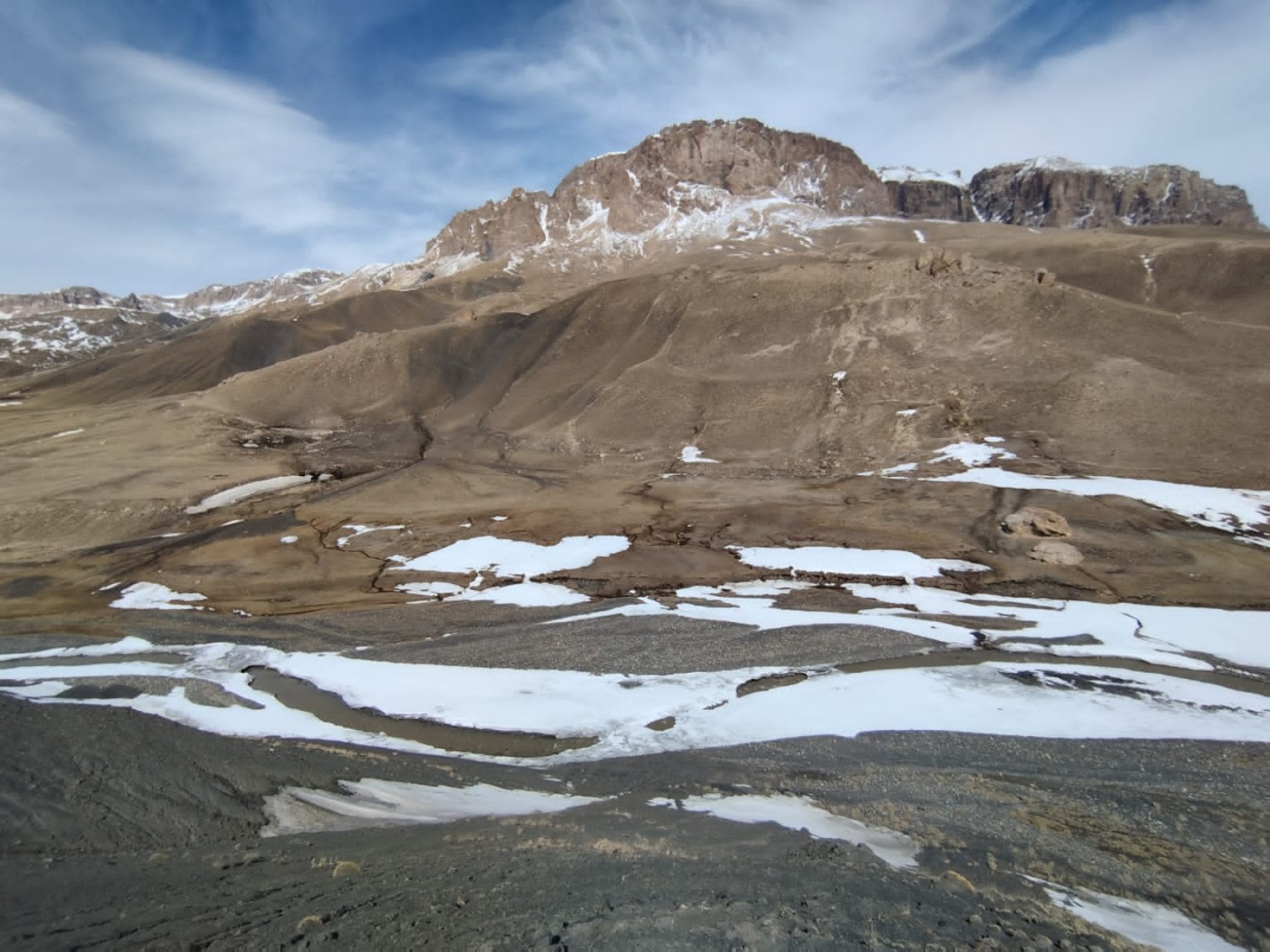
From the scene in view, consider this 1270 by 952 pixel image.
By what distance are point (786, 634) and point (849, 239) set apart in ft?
513

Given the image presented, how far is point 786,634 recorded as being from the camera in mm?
18297

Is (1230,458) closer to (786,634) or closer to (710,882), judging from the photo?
(786,634)

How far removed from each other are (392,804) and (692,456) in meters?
32.9

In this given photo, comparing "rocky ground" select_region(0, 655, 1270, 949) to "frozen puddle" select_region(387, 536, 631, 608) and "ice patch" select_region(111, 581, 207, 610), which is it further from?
"ice patch" select_region(111, 581, 207, 610)

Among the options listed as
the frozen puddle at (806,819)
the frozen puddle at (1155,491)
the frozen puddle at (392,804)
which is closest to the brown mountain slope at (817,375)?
the frozen puddle at (1155,491)

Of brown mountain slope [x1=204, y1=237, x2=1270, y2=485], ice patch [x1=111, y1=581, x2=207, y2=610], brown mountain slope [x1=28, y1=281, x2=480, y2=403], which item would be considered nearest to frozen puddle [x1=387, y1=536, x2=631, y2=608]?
ice patch [x1=111, y1=581, x2=207, y2=610]

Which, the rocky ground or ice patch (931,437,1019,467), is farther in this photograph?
ice patch (931,437,1019,467)

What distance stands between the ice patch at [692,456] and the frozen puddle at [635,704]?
82.8 ft

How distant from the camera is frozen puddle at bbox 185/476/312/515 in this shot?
3753cm

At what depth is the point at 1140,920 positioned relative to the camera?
7.36m

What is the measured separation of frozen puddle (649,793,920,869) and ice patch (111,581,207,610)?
19.9 m

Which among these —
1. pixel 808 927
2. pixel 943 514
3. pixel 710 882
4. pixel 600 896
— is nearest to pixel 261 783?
pixel 600 896

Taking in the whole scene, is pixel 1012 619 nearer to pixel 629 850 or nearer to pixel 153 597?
Result: pixel 629 850

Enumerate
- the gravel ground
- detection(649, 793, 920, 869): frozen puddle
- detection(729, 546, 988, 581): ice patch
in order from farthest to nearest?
detection(729, 546, 988, 581): ice patch < detection(649, 793, 920, 869): frozen puddle < the gravel ground
